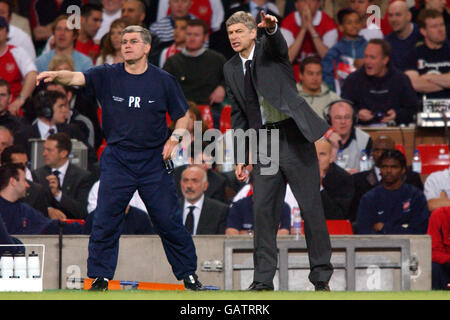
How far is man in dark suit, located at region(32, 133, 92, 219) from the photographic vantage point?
10.6 m

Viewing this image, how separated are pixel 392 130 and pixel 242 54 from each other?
510cm

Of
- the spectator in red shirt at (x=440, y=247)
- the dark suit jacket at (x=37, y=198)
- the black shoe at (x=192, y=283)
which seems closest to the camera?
the black shoe at (x=192, y=283)

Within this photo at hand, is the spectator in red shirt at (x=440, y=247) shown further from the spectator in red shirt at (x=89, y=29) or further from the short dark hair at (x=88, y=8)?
the short dark hair at (x=88, y=8)

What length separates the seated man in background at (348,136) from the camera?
37.8 feet

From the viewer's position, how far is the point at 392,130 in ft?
39.0

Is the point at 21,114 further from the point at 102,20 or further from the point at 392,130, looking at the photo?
the point at 392,130

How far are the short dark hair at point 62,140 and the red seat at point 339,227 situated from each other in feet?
10.3

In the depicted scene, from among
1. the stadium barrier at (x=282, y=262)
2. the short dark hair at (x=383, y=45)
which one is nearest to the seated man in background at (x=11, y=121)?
the stadium barrier at (x=282, y=262)

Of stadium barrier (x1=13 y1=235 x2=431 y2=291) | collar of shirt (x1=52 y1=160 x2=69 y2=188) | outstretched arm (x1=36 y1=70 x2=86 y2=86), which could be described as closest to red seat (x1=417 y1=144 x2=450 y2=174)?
stadium barrier (x1=13 y1=235 x2=431 y2=291)

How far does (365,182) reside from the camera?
1092cm

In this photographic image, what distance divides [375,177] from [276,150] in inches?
163

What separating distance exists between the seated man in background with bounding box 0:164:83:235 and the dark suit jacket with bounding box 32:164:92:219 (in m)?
0.64

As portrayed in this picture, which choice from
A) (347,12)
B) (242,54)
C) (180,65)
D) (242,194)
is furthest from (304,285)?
(347,12)
